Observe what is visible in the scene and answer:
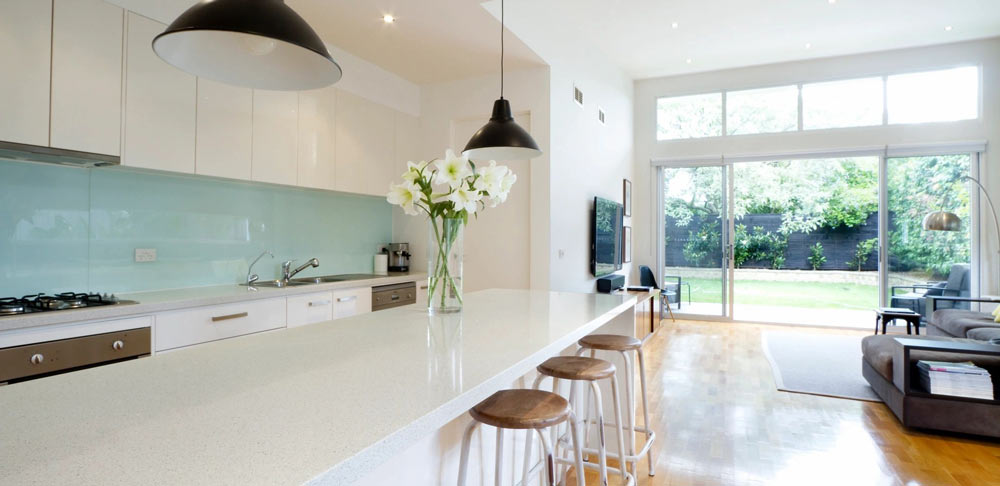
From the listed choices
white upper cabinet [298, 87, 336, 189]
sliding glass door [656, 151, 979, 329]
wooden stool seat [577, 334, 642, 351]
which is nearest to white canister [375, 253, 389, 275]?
white upper cabinet [298, 87, 336, 189]

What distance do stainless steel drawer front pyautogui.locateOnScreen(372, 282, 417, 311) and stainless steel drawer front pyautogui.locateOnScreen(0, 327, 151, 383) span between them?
158 cm

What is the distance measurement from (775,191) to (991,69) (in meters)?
2.58

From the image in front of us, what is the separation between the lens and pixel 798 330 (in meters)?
6.36

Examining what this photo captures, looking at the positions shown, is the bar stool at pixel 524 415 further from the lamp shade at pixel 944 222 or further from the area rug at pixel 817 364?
the lamp shade at pixel 944 222

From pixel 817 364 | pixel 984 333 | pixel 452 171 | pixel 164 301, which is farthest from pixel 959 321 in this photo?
pixel 164 301

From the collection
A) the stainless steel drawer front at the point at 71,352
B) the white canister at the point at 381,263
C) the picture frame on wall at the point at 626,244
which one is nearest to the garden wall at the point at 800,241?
the picture frame on wall at the point at 626,244

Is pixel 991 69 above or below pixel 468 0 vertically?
above

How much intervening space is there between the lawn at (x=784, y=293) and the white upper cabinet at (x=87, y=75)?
22.0 ft

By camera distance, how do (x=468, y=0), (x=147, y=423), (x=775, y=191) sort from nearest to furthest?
(x=147, y=423)
(x=468, y=0)
(x=775, y=191)

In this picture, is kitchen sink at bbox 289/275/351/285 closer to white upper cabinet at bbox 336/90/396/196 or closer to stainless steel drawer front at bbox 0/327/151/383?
white upper cabinet at bbox 336/90/396/196

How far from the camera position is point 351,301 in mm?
3480

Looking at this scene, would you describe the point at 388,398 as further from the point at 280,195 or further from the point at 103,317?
the point at 280,195

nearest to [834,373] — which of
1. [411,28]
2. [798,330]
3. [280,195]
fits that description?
[798,330]

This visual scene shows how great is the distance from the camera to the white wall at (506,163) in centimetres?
416
